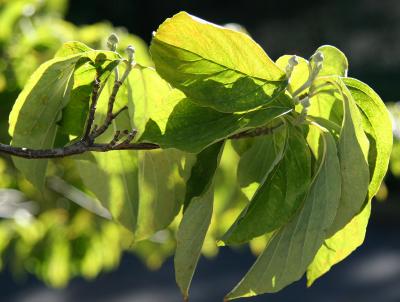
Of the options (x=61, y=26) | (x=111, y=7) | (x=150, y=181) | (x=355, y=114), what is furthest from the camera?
(x=111, y=7)

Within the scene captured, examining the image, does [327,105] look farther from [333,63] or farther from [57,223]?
[57,223]

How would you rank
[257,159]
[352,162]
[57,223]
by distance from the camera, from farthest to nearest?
1. [57,223]
2. [257,159]
3. [352,162]

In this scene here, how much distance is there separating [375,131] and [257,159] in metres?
0.11

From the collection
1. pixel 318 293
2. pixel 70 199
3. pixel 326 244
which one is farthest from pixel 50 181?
pixel 318 293

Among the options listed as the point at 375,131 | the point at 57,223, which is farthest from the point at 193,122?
the point at 57,223

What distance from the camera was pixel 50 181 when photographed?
1.72m

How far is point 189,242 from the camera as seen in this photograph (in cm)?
61

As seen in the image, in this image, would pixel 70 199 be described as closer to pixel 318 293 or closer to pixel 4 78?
pixel 4 78

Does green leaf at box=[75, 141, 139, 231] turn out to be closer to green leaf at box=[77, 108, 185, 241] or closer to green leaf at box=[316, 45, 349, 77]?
green leaf at box=[77, 108, 185, 241]

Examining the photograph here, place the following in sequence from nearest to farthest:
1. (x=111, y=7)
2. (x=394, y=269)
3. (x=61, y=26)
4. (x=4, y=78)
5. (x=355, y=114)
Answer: (x=355, y=114) → (x=4, y=78) → (x=61, y=26) → (x=394, y=269) → (x=111, y=7)

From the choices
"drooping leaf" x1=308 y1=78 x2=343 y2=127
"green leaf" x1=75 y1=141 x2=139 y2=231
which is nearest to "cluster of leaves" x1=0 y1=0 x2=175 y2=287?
"green leaf" x1=75 y1=141 x2=139 y2=231

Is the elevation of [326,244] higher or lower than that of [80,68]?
lower

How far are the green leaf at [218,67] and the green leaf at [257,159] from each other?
99 mm

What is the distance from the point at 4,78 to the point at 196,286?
483 centimetres
